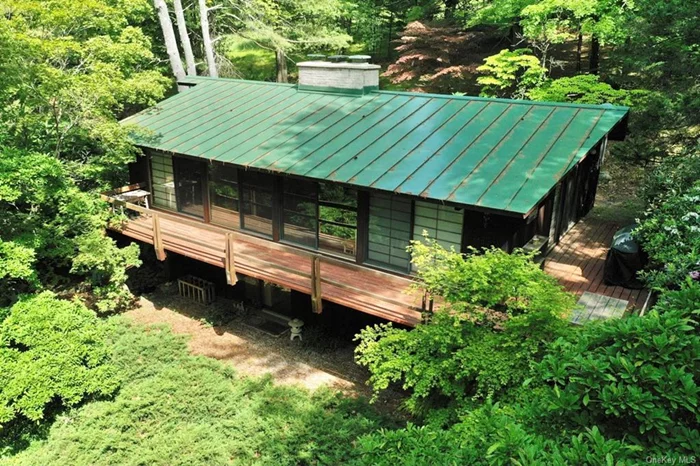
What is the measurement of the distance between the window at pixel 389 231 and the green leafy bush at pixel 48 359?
5896 millimetres

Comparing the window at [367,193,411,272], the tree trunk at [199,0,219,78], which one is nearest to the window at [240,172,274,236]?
the window at [367,193,411,272]

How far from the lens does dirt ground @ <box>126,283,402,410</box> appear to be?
10523 mm

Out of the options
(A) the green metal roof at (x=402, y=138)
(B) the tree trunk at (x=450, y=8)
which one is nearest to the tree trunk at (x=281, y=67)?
(B) the tree trunk at (x=450, y=8)

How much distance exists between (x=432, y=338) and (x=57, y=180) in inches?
349

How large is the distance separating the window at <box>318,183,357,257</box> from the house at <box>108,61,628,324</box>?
0.02 m

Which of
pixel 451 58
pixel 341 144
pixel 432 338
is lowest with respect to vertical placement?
pixel 432 338

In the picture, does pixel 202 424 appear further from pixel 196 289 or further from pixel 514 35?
pixel 514 35

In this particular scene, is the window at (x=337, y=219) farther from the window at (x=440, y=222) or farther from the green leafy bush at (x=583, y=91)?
the green leafy bush at (x=583, y=91)

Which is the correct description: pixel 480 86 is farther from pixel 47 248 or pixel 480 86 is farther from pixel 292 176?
pixel 47 248

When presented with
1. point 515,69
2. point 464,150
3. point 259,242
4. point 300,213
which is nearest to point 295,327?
point 259,242

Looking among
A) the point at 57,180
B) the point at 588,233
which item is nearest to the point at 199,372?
the point at 57,180

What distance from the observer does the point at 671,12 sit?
A: 1131 cm

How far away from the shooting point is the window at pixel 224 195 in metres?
12.9

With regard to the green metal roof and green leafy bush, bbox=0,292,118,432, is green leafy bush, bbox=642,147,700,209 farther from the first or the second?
green leafy bush, bbox=0,292,118,432
